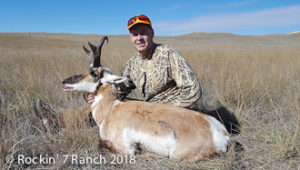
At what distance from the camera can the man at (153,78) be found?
3285 millimetres

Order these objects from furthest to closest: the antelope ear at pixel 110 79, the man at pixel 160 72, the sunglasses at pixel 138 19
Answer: the sunglasses at pixel 138 19 < the man at pixel 160 72 < the antelope ear at pixel 110 79

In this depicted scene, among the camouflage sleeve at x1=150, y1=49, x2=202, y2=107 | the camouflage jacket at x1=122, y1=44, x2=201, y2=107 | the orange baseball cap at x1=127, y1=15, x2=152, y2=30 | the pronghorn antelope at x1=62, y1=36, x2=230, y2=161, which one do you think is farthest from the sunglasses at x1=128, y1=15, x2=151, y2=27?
the pronghorn antelope at x1=62, y1=36, x2=230, y2=161

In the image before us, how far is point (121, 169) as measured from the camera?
2553 mm

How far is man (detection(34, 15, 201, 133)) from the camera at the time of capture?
329cm

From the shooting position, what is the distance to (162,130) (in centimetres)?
246

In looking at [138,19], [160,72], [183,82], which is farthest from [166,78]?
[138,19]

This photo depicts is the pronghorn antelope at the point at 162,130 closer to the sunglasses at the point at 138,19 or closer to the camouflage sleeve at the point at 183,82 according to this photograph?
the camouflage sleeve at the point at 183,82

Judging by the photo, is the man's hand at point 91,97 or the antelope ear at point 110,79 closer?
the antelope ear at point 110,79

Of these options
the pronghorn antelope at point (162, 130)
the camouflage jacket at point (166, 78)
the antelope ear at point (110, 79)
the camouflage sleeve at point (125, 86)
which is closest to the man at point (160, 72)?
the camouflage jacket at point (166, 78)

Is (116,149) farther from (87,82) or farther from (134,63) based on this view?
(134,63)

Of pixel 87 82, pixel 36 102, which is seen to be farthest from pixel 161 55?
pixel 36 102

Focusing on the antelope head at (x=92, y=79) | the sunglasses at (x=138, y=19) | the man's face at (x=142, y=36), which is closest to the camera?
the antelope head at (x=92, y=79)

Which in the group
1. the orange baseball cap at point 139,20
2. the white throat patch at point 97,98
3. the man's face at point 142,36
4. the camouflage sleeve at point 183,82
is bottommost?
the white throat patch at point 97,98

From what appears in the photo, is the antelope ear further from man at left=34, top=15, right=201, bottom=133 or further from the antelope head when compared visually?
man at left=34, top=15, right=201, bottom=133
